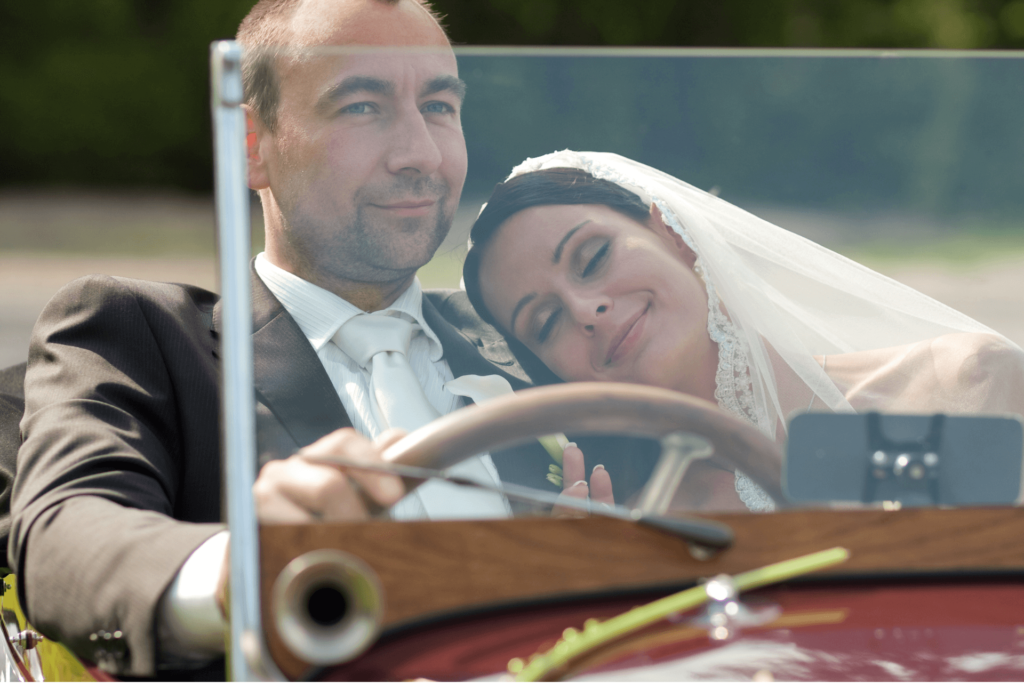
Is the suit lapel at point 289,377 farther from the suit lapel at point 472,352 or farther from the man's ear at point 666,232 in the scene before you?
the man's ear at point 666,232

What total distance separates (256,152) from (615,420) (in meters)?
0.48

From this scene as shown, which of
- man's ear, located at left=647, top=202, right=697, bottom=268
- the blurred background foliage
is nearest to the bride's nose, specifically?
man's ear, located at left=647, top=202, right=697, bottom=268

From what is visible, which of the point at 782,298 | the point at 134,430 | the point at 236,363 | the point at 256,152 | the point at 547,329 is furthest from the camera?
the point at 134,430

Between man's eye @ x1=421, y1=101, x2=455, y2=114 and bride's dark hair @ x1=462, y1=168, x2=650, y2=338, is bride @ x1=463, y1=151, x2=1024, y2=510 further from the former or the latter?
man's eye @ x1=421, y1=101, x2=455, y2=114

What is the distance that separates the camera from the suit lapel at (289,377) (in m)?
1.07

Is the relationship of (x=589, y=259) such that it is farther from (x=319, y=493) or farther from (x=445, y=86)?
(x=319, y=493)

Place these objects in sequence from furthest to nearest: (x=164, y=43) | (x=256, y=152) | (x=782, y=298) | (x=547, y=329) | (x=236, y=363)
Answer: (x=164, y=43) < (x=782, y=298) < (x=547, y=329) < (x=256, y=152) < (x=236, y=363)

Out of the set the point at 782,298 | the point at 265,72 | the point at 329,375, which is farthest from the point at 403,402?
the point at 782,298

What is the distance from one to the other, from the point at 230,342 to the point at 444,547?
28 cm

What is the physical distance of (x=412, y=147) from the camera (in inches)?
44.8

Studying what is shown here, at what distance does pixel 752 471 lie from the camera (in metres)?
1.10

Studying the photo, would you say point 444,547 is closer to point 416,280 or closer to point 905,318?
point 416,280

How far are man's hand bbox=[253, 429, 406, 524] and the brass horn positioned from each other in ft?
0.13

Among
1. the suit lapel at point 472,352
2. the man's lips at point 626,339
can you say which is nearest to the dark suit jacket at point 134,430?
the suit lapel at point 472,352
